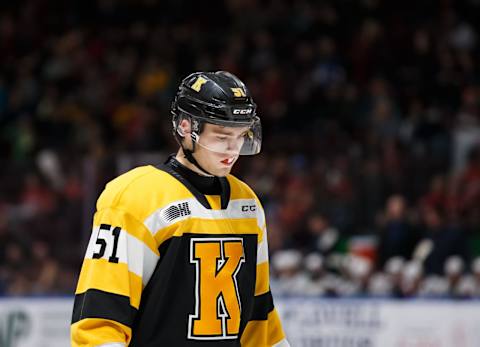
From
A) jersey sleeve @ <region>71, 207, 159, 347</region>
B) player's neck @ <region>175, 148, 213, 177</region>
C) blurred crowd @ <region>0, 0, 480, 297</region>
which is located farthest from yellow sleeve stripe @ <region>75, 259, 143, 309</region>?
blurred crowd @ <region>0, 0, 480, 297</region>

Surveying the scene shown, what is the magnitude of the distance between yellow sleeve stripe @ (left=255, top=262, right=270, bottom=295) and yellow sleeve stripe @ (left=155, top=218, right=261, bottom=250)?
10 cm

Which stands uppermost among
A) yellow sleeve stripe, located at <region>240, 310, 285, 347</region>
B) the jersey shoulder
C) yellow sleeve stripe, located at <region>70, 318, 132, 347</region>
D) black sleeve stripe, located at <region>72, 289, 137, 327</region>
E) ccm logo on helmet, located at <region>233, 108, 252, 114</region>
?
ccm logo on helmet, located at <region>233, 108, 252, 114</region>

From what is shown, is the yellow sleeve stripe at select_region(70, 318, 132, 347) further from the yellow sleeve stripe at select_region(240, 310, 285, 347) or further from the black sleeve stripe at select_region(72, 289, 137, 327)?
the yellow sleeve stripe at select_region(240, 310, 285, 347)

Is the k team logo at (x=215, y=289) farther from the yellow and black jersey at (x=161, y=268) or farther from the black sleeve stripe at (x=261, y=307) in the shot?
the black sleeve stripe at (x=261, y=307)

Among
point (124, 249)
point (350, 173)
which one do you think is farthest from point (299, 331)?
point (124, 249)

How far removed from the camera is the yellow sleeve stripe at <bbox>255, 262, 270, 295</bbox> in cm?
309

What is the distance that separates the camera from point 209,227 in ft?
9.45

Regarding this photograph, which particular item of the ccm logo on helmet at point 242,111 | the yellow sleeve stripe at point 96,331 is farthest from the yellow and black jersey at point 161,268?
the ccm logo on helmet at point 242,111

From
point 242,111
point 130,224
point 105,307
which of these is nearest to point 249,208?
point 242,111

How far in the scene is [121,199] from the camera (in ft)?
9.19

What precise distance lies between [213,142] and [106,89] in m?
Answer: 9.02

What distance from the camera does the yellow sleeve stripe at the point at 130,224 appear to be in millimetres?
2764

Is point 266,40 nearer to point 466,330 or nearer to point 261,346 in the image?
point 466,330

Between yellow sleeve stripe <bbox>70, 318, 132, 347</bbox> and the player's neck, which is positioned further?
the player's neck
